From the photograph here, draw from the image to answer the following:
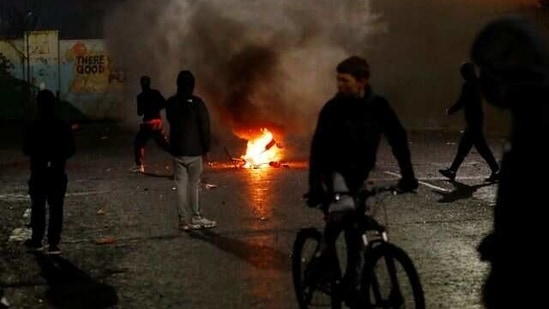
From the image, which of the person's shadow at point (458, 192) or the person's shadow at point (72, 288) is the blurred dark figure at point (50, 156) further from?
the person's shadow at point (458, 192)

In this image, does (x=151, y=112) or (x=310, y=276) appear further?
(x=151, y=112)

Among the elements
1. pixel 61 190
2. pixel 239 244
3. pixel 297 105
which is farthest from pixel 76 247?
pixel 297 105

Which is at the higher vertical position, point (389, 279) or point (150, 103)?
point (150, 103)

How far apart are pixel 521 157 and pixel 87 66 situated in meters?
29.6

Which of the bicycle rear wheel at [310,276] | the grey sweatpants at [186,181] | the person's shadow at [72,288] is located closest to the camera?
the bicycle rear wheel at [310,276]

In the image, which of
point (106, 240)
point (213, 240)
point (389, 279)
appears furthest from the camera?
point (106, 240)

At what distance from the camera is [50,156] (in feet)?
28.1

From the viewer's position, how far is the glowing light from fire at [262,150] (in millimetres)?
16469

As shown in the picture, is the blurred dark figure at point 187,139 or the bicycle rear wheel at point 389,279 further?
the blurred dark figure at point 187,139

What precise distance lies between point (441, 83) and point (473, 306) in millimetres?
17341

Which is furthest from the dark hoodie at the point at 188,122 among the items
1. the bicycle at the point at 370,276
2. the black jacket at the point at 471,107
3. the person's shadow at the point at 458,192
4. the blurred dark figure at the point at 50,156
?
the black jacket at the point at 471,107

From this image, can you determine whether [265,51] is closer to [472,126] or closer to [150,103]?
[150,103]

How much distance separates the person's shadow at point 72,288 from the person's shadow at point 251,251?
1.43 meters

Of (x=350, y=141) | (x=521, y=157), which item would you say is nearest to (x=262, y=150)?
(x=350, y=141)
